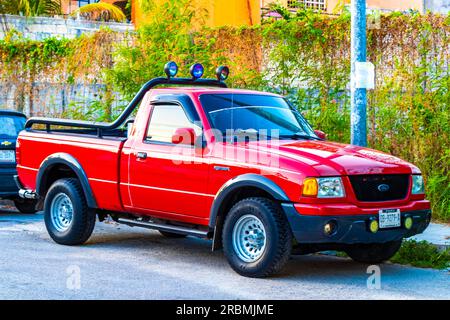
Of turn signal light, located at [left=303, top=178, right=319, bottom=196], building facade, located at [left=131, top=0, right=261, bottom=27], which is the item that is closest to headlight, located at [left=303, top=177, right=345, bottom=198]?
turn signal light, located at [left=303, top=178, right=319, bottom=196]

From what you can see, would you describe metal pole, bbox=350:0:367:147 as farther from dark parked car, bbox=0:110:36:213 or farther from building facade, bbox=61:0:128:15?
building facade, bbox=61:0:128:15

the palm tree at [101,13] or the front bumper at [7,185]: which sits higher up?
the palm tree at [101,13]

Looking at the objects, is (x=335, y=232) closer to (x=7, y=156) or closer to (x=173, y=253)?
(x=173, y=253)

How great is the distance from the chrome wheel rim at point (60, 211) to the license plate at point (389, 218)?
3965 millimetres

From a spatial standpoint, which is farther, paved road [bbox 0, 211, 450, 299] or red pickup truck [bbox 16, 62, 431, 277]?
red pickup truck [bbox 16, 62, 431, 277]

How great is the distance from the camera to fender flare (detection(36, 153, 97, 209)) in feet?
33.3

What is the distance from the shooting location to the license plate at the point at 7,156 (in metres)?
13.4

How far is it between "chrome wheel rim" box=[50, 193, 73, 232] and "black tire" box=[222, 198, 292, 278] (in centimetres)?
276

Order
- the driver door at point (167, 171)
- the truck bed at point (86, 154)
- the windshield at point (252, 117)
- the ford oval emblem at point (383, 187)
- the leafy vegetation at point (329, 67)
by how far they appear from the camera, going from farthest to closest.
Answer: the leafy vegetation at point (329, 67)
the truck bed at point (86, 154)
the windshield at point (252, 117)
the driver door at point (167, 171)
the ford oval emblem at point (383, 187)

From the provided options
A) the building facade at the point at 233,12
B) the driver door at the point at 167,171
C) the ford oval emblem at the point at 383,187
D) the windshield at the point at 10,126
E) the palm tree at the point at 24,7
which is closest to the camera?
the ford oval emblem at the point at 383,187

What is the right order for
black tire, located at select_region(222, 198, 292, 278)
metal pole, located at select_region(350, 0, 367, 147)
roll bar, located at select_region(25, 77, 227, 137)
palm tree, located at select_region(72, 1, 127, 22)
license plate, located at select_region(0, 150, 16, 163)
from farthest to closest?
palm tree, located at select_region(72, 1, 127, 22) < license plate, located at select_region(0, 150, 16, 163) < metal pole, located at select_region(350, 0, 367, 147) < roll bar, located at select_region(25, 77, 227, 137) < black tire, located at select_region(222, 198, 292, 278)

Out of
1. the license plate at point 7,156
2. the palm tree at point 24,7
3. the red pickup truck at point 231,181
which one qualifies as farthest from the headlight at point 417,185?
the palm tree at point 24,7

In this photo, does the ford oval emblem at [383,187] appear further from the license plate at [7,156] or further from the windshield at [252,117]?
the license plate at [7,156]

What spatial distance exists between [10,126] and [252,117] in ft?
19.0
